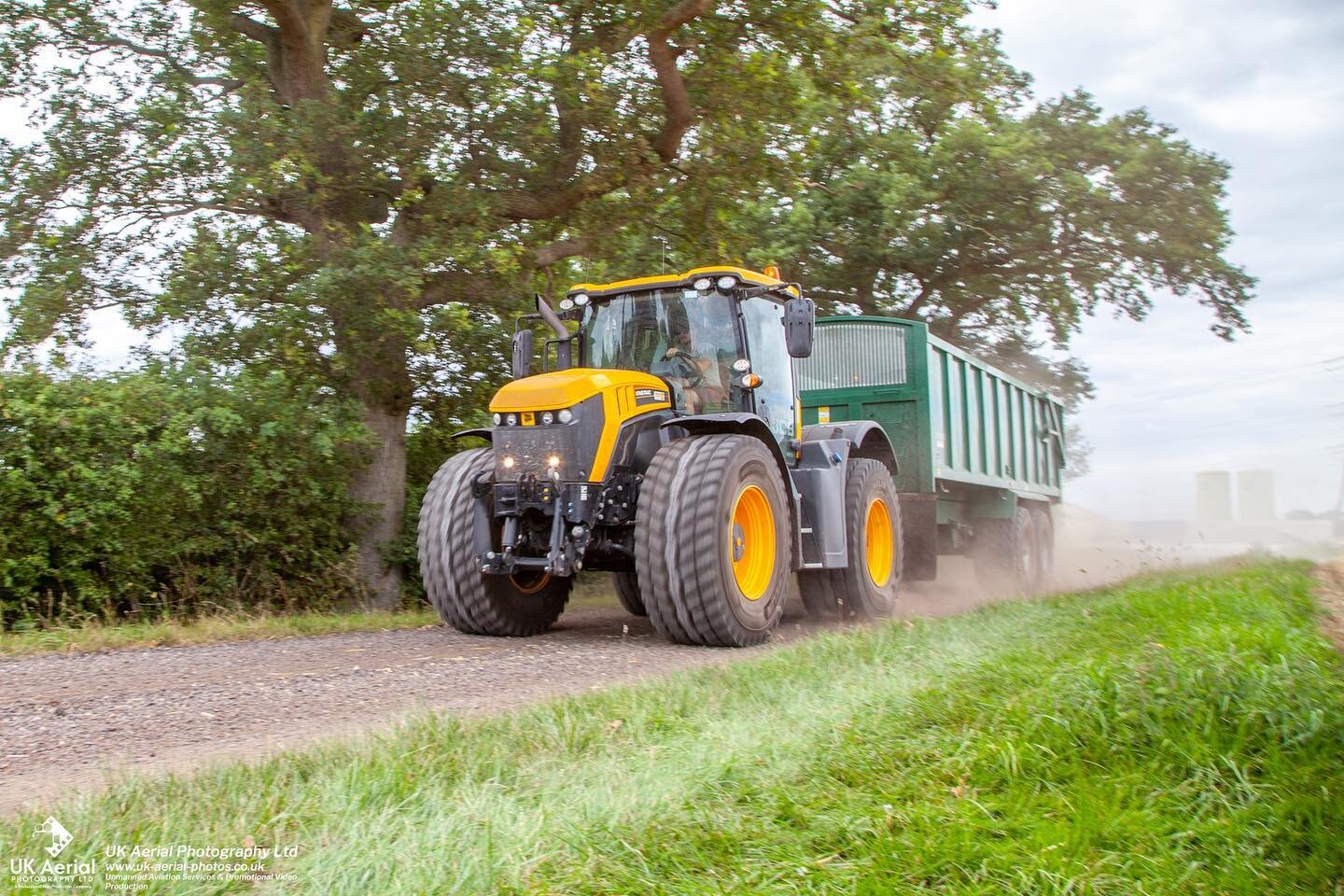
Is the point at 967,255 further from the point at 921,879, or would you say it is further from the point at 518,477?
the point at 921,879

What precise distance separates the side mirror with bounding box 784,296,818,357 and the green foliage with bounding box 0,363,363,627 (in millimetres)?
4998

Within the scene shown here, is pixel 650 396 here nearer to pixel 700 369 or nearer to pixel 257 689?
pixel 700 369

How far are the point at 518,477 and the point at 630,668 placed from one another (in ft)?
5.81

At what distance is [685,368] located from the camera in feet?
27.7

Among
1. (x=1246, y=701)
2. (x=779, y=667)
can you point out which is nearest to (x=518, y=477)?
(x=779, y=667)

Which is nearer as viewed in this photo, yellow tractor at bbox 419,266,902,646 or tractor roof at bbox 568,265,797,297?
yellow tractor at bbox 419,266,902,646

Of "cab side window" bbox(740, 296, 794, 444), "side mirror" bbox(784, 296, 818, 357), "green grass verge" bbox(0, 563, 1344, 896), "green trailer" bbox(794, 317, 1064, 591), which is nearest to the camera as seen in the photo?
"green grass verge" bbox(0, 563, 1344, 896)

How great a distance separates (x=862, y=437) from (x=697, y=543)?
3336 mm

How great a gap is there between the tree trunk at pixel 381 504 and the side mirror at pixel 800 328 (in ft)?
18.3

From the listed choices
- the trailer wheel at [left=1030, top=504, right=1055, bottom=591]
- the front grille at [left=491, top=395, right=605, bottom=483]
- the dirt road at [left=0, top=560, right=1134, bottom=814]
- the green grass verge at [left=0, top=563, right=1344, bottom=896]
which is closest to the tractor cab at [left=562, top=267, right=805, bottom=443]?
the front grille at [left=491, top=395, right=605, bottom=483]

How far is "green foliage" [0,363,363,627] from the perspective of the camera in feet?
29.9

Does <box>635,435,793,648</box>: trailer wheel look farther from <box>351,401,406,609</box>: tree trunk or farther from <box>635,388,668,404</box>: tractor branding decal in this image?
<box>351,401,406,609</box>: tree trunk

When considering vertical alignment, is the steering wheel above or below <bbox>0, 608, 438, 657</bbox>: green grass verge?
above

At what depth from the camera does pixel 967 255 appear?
68.5ft
